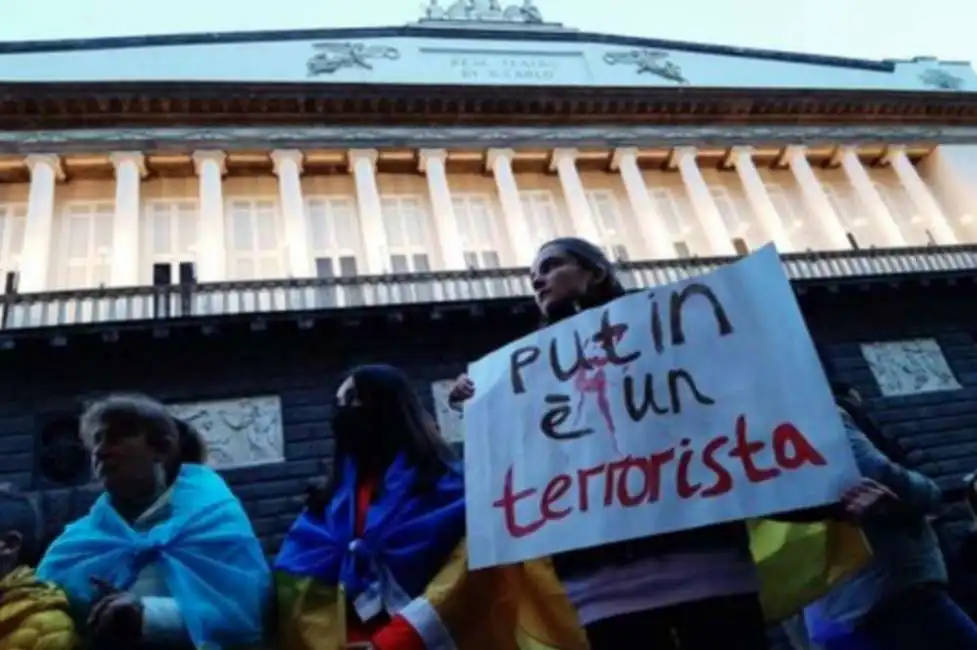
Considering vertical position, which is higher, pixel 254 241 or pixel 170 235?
pixel 170 235

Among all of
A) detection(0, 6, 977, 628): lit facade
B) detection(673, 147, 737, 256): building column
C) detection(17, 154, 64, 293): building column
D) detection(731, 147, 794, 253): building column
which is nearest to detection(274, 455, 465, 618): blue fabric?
detection(0, 6, 977, 628): lit facade

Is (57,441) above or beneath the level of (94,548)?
above

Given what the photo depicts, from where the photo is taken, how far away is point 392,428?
10.3ft

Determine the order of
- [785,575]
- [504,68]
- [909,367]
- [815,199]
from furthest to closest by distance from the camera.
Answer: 1. [504,68]
2. [815,199]
3. [909,367]
4. [785,575]

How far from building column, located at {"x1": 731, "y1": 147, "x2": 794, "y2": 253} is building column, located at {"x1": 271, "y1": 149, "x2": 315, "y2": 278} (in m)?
10.2

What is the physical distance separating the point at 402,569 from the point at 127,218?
580 inches

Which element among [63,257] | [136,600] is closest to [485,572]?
[136,600]

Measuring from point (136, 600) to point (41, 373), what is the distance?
11.5 meters

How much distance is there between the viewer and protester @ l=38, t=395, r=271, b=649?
103 inches

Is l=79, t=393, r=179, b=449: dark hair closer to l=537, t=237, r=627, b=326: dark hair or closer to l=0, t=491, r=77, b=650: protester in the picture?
l=0, t=491, r=77, b=650: protester

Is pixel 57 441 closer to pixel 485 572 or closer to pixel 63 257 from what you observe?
pixel 63 257

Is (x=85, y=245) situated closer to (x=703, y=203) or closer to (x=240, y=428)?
(x=240, y=428)

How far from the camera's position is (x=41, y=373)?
1248 centimetres

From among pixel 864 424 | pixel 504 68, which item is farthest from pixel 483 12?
pixel 864 424
